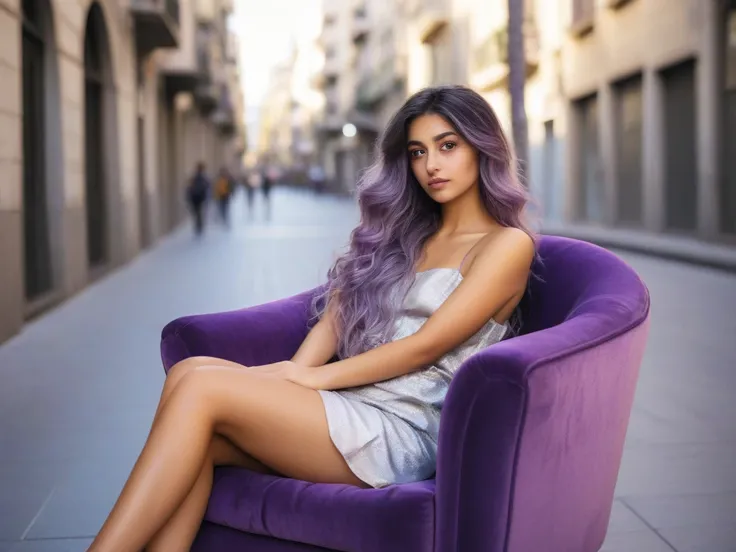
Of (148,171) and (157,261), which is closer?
(157,261)

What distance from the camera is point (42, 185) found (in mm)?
9617

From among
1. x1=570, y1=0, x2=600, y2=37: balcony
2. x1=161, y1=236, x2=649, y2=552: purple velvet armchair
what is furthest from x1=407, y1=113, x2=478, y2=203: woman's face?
x1=570, y1=0, x2=600, y2=37: balcony

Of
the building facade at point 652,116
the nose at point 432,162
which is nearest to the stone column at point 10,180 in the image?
the nose at point 432,162

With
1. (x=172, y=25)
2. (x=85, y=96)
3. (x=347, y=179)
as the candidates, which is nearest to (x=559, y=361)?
(x=85, y=96)

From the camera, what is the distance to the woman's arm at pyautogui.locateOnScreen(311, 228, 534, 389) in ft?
8.62

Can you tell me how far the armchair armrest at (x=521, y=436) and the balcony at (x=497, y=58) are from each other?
2117 centimetres

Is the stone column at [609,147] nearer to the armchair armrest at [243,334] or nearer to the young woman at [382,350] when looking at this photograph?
the armchair armrest at [243,334]

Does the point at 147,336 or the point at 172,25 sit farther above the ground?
the point at 172,25

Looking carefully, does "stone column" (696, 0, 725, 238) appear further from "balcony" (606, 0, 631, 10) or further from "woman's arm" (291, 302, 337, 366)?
"woman's arm" (291, 302, 337, 366)

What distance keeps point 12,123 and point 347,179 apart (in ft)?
197

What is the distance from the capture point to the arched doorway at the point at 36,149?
8.95 meters

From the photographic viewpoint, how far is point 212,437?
2.55 meters

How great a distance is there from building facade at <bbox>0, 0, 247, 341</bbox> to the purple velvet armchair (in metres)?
5.45

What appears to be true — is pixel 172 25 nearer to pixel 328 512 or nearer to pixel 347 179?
pixel 328 512
